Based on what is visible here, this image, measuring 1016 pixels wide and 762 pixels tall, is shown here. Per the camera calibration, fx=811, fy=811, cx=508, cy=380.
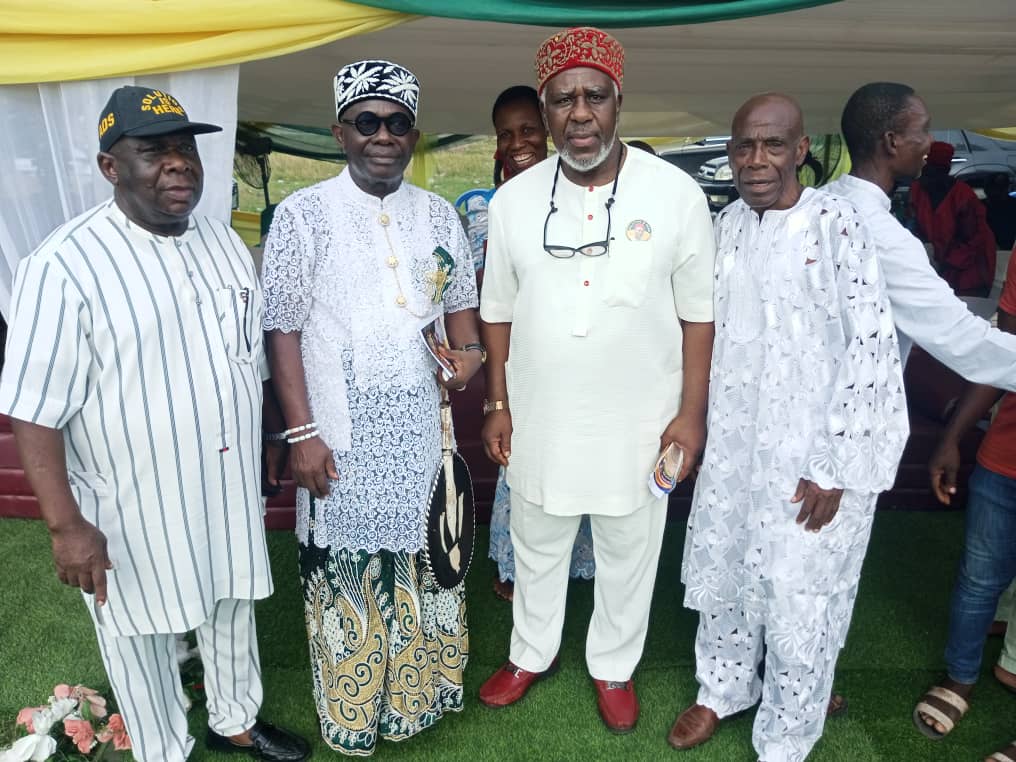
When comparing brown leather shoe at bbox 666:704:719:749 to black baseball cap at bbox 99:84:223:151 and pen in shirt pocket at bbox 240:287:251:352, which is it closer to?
pen in shirt pocket at bbox 240:287:251:352

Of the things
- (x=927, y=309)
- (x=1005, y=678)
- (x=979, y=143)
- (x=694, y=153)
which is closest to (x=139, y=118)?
(x=927, y=309)

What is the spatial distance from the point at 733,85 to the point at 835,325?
8.23 feet

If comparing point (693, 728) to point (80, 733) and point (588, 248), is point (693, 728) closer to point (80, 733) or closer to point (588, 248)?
point (588, 248)

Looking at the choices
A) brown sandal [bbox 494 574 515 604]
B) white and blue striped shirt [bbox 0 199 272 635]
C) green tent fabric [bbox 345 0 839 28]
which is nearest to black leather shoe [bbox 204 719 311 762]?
white and blue striped shirt [bbox 0 199 272 635]

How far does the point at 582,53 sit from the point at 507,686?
1956 millimetres

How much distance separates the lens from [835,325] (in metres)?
2.01

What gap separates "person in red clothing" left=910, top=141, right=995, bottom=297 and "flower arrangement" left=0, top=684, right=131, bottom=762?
5.42 metres

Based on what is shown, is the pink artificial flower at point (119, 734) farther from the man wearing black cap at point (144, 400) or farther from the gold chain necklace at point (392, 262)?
the gold chain necklace at point (392, 262)

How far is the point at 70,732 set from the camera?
7.14 feet

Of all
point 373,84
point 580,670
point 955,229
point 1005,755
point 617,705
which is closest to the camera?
point 373,84

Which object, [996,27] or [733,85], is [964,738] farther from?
[733,85]

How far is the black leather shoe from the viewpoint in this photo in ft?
7.94

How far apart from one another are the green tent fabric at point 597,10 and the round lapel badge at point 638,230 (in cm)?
75

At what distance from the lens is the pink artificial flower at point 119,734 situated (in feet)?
7.30
